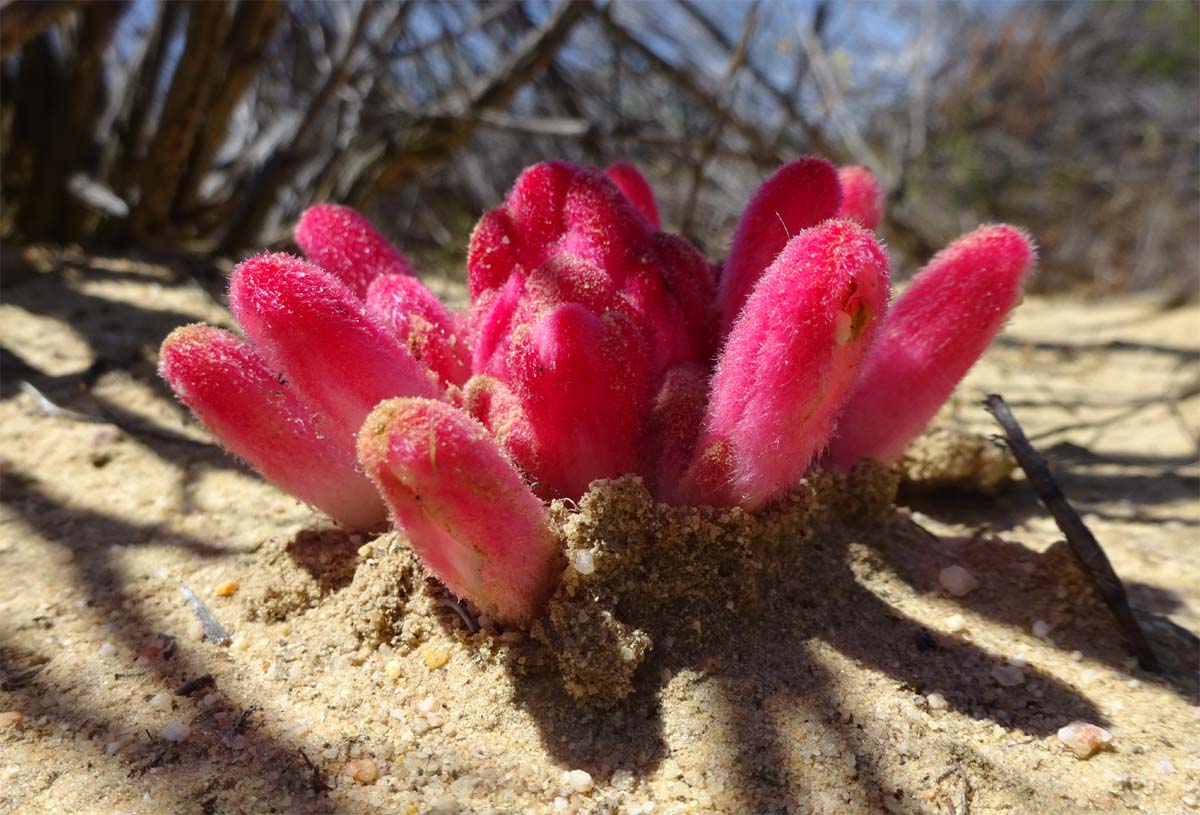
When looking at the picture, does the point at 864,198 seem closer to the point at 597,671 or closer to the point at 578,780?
the point at 597,671

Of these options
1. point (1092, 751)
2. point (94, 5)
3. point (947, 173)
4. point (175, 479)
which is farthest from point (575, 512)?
point (947, 173)

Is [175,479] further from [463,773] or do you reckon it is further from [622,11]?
[622,11]

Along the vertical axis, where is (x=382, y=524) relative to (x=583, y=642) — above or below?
below

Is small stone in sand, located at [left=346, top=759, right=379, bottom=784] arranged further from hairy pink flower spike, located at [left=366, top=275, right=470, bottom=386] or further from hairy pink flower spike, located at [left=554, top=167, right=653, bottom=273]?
hairy pink flower spike, located at [left=554, top=167, right=653, bottom=273]

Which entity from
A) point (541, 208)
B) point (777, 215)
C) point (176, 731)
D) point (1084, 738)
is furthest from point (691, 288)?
point (176, 731)

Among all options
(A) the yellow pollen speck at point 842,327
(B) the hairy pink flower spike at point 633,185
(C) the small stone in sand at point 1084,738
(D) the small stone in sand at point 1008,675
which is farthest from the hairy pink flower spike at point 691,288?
(C) the small stone in sand at point 1084,738

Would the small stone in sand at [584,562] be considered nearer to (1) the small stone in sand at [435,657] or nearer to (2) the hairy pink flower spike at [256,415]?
(1) the small stone in sand at [435,657]
